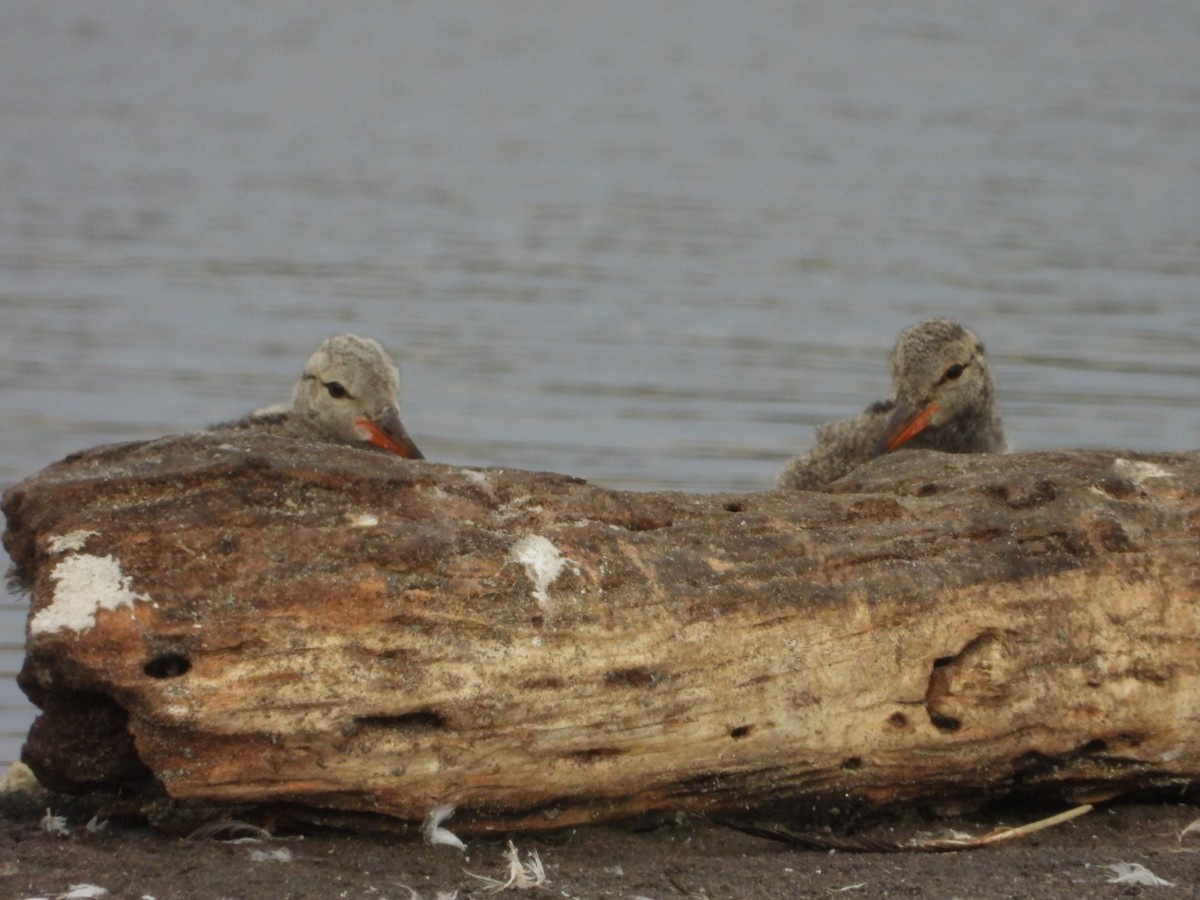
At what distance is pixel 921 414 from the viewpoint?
26.1 ft

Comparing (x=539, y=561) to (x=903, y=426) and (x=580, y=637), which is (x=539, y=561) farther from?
(x=903, y=426)

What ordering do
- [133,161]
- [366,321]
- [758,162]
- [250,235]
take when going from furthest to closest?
[758,162] → [133,161] → [250,235] → [366,321]

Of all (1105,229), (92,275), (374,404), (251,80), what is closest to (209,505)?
(374,404)

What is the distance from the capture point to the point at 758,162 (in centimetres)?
2061

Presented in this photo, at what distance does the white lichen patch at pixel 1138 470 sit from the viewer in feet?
19.6

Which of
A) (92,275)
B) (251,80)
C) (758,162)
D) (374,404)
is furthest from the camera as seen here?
(251,80)

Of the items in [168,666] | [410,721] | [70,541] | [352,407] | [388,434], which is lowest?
[410,721]

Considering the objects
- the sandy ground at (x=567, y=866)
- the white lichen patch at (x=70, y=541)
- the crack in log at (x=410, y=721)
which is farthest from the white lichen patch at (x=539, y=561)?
the white lichen patch at (x=70, y=541)

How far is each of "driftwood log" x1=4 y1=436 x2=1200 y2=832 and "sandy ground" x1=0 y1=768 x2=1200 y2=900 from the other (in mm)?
112

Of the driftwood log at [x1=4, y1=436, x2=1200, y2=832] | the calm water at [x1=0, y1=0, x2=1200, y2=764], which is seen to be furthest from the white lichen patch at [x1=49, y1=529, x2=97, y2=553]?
the calm water at [x1=0, y1=0, x2=1200, y2=764]

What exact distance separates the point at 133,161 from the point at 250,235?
330cm

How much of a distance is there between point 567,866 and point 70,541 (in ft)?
4.95

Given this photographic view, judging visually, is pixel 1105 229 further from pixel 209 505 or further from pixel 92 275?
pixel 209 505

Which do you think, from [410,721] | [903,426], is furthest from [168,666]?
[903,426]
